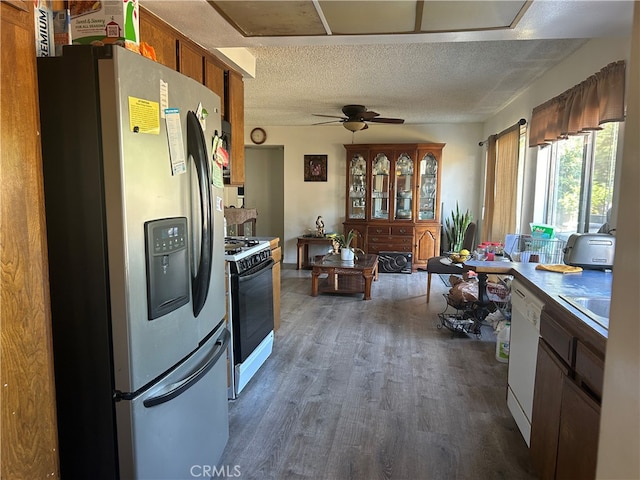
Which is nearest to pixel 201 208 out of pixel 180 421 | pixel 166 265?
pixel 166 265

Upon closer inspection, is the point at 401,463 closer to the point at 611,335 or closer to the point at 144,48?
the point at 611,335

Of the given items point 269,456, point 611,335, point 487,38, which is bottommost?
point 269,456

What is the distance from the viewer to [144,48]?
1.43 m

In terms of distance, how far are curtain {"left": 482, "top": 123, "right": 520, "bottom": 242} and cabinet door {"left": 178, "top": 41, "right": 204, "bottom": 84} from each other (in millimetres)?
3350

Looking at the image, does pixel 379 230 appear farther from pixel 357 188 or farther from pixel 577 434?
pixel 577 434

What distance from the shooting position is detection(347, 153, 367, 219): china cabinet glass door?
6.42m

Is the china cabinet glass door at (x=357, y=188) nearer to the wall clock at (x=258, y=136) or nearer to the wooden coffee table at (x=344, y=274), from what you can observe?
the wooden coffee table at (x=344, y=274)

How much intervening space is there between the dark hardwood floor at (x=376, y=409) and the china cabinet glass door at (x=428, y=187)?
2.78 m

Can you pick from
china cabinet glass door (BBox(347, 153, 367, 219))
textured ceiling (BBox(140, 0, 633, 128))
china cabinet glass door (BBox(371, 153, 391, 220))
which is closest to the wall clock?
A: textured ceiling (BBox(140, 0, 633, 128))

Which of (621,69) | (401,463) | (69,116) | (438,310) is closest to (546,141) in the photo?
(621,69)

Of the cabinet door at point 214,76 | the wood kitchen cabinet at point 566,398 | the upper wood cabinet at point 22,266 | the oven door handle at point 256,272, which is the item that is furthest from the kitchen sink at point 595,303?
the cabinet door at point 214,76

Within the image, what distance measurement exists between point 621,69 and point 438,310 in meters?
2.65

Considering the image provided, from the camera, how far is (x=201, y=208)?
150 cm

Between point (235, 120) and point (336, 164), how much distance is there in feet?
12.7
